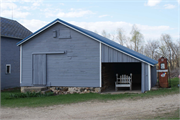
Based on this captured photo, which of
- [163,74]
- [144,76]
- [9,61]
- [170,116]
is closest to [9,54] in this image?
[9,61]

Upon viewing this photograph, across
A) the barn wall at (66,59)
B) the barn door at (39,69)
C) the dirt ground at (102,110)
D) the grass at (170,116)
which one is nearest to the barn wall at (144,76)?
the dirt ground at (102,110)

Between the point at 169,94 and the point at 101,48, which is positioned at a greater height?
the point at 101,48

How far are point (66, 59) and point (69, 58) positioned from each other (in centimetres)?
21

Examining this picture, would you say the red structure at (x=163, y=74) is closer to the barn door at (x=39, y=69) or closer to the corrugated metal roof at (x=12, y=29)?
the barn door at (x=39, y=69)

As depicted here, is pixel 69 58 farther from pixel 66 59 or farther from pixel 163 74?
pixel 163 74

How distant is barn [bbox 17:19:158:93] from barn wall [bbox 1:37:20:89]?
4300mm

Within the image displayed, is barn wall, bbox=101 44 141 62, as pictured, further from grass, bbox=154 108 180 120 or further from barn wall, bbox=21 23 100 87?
grass, bbox=154 108 180 120

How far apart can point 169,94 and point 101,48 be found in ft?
15.2

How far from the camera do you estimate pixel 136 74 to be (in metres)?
21.3

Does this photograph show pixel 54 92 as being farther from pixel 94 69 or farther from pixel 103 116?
pixel 103 116

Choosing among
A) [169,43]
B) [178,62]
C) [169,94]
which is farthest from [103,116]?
[169,43]

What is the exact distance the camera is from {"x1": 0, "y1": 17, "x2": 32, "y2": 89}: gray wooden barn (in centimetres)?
1809

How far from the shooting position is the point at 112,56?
12938 millimetres

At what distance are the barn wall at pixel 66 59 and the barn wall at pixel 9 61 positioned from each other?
434cm
